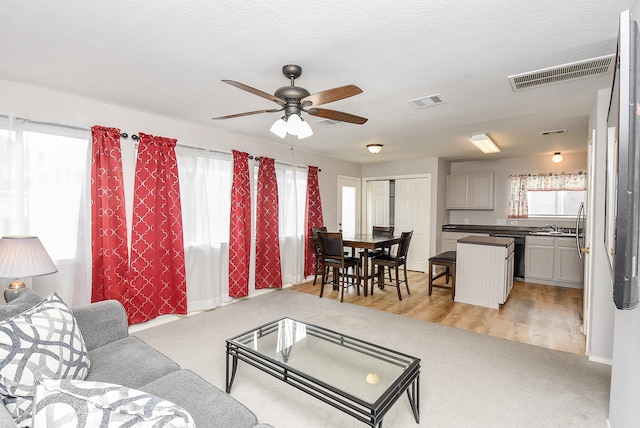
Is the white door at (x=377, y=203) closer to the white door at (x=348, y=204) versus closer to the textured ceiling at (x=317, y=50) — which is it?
the white door at (x=348, y=204)

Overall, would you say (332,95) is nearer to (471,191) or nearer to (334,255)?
(334,255)

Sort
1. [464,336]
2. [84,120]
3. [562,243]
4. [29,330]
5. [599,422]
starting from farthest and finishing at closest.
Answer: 1. [562,243]
2. [464,336]
3. [84,120]
4. [599,422]
5. [29,330]

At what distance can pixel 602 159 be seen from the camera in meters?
2.53

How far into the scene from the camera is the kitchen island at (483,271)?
3912mm

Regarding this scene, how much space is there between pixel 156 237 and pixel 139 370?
6.59 feet

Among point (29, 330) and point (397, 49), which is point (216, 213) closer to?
point (29, 330)

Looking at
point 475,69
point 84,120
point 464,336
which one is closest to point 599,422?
point 464,336

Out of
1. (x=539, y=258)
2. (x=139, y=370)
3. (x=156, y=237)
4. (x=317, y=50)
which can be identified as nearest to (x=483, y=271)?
(x=539, y=258)

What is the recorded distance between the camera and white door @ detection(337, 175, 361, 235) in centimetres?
625

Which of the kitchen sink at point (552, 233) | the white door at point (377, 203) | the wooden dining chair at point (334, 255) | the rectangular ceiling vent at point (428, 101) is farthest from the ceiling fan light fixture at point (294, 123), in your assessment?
the kitchen sink at point (552, 233)

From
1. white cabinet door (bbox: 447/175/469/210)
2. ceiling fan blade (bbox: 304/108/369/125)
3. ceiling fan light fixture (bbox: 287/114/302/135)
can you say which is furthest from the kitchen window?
ceiling fan light fixture (bbox: 287/114/302/135)

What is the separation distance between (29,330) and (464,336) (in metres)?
3.36

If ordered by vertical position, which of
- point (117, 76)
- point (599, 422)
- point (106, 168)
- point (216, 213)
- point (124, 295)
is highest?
point (117, 76)

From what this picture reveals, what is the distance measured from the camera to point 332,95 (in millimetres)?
1923
